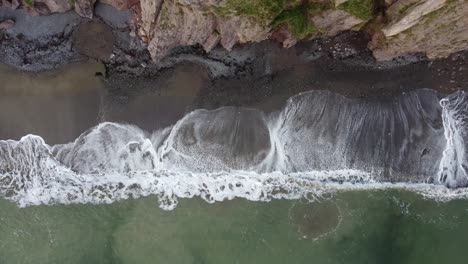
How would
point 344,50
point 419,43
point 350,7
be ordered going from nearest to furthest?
1. point 350,7
2. point 419,43
3. point 344,50

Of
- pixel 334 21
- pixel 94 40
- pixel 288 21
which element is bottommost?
pixel 94 40

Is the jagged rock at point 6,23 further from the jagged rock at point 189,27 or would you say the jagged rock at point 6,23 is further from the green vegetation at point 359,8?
the green vegetation at point 359,8

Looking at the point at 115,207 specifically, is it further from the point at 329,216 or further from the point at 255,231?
the point at 329,216

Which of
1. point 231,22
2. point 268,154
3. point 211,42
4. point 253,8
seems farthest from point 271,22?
point 268,154

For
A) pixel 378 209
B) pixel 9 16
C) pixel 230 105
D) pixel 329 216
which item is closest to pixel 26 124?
pixel 9 16

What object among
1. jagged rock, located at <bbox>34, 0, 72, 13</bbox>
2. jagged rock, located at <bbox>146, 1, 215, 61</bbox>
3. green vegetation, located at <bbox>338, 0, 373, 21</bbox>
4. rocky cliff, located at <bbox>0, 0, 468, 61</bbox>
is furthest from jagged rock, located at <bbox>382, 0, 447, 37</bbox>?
jagged rock, located at <bbox>34, 0, 72, 13</bbox>

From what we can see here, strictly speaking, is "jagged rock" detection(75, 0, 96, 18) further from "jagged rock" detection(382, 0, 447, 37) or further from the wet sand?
"jagged rock" detection(382, 0, 447, 37)

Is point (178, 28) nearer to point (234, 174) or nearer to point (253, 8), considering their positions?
point (253, 8)

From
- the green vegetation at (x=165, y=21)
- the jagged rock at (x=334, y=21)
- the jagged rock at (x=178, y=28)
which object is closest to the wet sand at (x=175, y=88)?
the jagged rock at (x=178, y=28)
